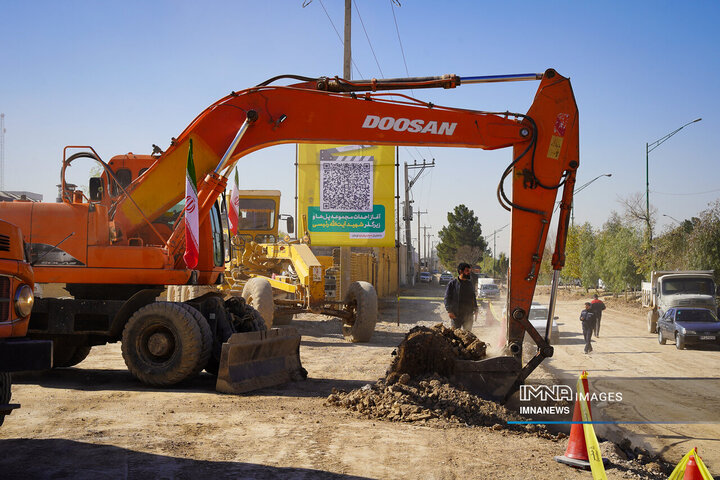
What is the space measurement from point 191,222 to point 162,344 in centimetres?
180

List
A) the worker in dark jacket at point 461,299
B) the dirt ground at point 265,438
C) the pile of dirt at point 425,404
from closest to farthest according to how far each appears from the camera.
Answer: the dirt ground at point 265,438, the pile of dirt at point 425,404, the worker in dark jacket at point 461,299

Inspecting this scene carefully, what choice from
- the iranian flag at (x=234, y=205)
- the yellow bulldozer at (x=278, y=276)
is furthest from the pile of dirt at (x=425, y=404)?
the yellow bulldozer at (x=278, y=276)

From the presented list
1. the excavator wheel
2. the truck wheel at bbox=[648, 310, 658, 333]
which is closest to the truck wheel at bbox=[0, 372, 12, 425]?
the excavator wheel

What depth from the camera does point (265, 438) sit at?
7.25m

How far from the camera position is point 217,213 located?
40.0 feet

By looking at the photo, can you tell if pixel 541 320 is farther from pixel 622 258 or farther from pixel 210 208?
pixel 622 258

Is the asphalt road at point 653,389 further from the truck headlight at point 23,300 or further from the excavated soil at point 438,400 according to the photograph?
the truck headlight at point 23,300

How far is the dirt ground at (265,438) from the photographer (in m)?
6.12

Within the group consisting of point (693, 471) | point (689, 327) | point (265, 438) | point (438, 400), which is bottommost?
point (265, 438)

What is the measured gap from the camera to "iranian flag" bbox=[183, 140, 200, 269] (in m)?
9.98

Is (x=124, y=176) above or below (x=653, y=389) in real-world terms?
above

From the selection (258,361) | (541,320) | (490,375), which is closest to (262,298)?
(258,361)

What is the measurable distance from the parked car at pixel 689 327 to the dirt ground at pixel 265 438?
8578mm

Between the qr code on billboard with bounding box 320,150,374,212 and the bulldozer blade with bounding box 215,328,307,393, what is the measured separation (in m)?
15.2
